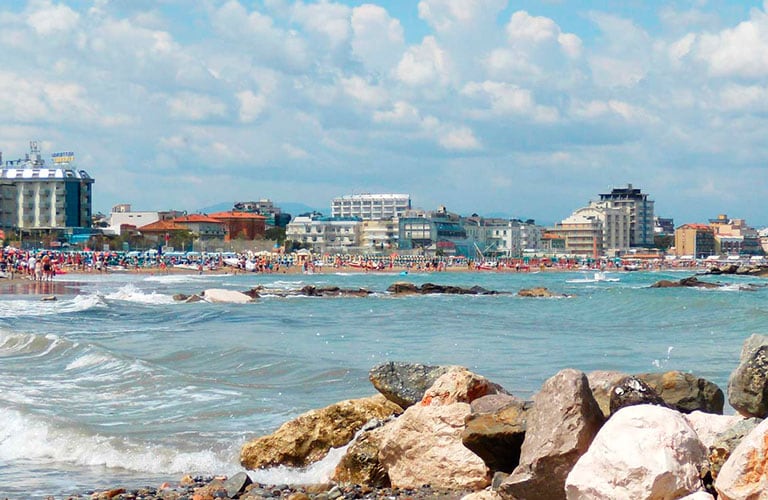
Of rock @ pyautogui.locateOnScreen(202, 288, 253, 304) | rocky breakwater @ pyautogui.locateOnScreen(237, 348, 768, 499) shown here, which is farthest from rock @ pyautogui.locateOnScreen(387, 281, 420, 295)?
rocky breakwater @ pyautogui.locateOnScreen(237, 348, 768, 499)

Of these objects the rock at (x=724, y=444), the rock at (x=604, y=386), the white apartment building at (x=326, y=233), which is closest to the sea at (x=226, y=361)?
the rock at (x=604, y=386)

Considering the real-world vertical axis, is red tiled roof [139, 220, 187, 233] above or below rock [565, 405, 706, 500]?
above

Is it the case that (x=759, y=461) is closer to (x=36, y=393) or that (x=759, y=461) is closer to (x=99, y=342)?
(x=36, y=393)

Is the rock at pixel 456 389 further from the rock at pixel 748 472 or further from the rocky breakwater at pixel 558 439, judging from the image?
the rock at pixel 748 472

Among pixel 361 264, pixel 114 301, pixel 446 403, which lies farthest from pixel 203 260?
pixel 446 403

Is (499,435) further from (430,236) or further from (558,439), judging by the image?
(430,236)

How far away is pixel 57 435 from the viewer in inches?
455

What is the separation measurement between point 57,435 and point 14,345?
10.9m

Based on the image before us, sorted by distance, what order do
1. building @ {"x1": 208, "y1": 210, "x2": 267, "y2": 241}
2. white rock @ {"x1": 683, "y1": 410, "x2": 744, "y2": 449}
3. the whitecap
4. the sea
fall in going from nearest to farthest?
white rock @ {"x1": 683, "y1": 410, "x2": 744, "y2": 449} → the sea → the whitecap → building @ {"x1": 208, "y1": 210, "x2": 267, "y2": 241}

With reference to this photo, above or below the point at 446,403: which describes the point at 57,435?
below

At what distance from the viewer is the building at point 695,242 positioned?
18338cm

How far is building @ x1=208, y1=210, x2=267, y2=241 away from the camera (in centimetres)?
16000

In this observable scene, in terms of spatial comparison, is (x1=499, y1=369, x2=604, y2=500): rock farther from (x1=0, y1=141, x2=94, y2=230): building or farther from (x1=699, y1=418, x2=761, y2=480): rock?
(x1=0, y1=141, x2=94, y2=230): building

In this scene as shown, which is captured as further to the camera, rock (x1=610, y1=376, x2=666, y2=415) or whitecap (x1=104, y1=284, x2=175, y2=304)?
whitecap (x1=104, y1=284, x2=175, y2=304)
